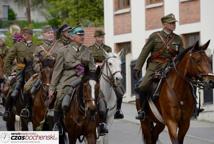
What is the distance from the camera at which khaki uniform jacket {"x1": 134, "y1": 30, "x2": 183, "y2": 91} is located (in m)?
15.7

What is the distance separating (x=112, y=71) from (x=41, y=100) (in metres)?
1.66

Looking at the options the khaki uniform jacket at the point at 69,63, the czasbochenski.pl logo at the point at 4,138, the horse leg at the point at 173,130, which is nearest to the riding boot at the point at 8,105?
the khaki uniform jacket at the point at 69,63

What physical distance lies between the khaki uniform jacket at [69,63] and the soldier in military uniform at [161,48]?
1.59 m

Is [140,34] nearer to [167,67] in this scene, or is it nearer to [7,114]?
[7,114]

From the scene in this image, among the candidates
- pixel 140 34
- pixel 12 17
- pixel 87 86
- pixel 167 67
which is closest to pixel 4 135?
pixel 87 86

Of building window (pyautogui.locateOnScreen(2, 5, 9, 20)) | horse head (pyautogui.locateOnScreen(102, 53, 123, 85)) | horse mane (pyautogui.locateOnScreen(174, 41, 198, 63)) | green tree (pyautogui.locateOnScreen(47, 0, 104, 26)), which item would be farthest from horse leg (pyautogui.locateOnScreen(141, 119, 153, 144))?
building window (pyautogui.locateOnScreen(2, 5, 9, 20))

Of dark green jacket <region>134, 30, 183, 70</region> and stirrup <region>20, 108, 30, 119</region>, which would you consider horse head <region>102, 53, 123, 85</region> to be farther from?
stirrup <region>20, 108, 30, 119</region>

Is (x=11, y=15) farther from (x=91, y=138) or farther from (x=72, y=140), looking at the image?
(x=91, y=138)

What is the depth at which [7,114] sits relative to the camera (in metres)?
20.0

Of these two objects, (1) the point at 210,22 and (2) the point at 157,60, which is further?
(1) the point at 210,22

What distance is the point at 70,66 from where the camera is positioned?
14680 millimetres

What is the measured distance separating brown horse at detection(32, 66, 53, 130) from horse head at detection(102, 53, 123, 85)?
141cm

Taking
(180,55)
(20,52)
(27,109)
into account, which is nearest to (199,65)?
(180,55)

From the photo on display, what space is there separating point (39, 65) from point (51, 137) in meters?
5.32
